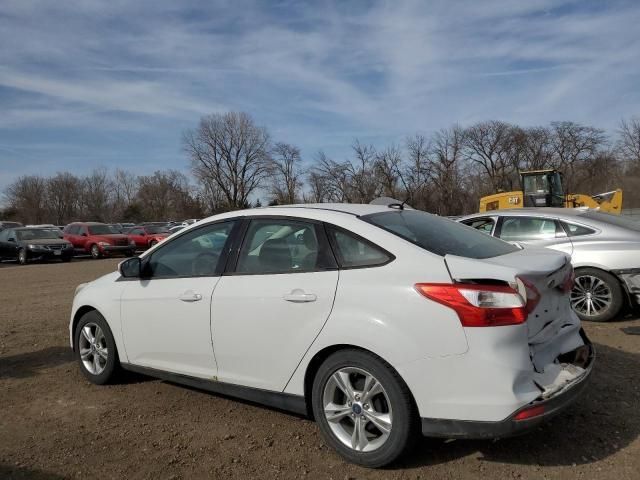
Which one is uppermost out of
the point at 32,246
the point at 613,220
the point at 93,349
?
the point at 613,220

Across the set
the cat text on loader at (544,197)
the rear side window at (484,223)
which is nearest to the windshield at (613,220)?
the rear side window at (484,223)

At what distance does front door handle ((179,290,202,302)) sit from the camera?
384 centimetres

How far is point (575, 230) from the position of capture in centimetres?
675

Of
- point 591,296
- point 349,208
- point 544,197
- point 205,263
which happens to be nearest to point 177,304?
point 205,263

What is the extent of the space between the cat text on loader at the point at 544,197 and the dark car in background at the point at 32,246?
17.5 meters

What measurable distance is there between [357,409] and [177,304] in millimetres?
1654

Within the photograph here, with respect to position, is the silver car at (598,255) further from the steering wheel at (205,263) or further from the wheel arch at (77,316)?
the wheel arch at (77,316)

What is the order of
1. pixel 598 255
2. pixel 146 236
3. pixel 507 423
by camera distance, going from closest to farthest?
pixel 507 423, pixel 598 255, pixel 146 236

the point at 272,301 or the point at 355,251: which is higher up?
the point at 355,251

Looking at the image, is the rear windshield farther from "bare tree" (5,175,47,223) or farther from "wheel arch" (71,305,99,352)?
"bare tree" (5,175,47,223)

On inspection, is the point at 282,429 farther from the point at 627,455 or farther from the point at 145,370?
the point at 627,455

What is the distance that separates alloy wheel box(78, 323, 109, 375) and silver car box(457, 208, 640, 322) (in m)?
5.04

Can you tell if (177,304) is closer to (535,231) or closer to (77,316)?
(77,316)

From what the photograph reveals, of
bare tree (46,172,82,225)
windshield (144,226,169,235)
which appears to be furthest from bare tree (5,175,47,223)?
windshield (144,226,169,235)
